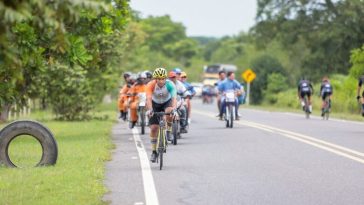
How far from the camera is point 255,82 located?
2785 inches

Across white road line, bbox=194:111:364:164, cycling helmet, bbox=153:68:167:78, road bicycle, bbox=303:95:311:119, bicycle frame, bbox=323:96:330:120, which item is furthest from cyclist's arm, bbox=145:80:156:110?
road bicycle, bbox=303:95:311:119

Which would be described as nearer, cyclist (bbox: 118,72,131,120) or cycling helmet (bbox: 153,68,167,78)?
cycling helmet (bbox: 153,68,167,78)

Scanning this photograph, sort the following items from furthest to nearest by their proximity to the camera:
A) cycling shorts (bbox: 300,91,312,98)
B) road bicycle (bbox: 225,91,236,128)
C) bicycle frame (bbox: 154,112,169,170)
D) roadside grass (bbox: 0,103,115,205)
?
cycling shorts (bbox: 300,91,312,98) < road bicycle (bbox: 225,91,236,128) < bicycle frame (bbox: 154,112,169,170) < roadside grass (bbox: 0,103,115,205)

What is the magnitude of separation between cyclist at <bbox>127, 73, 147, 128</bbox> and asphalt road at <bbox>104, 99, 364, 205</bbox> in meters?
3.13

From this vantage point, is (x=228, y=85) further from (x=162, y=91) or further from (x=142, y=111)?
(x=162, y=91)

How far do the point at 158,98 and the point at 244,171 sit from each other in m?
2.72

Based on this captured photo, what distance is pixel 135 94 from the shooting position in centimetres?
2720

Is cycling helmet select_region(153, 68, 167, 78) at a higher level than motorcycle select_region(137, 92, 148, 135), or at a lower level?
higher

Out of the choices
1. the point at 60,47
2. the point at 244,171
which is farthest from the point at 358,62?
the point at 60,47

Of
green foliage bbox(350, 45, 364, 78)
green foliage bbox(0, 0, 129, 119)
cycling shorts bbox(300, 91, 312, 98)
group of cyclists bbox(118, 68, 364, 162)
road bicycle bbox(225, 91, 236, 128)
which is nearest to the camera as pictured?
green foliage bbox(0, 0, 129, 119)

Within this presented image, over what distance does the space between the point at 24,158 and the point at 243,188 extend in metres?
6.44

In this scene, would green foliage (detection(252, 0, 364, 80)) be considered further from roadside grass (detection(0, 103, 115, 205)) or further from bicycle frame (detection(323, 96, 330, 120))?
roadside grass (detection(0, 103, 115, 205))

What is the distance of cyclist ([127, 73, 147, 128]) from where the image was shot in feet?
87.4

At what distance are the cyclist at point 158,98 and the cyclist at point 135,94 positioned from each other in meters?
9.79
